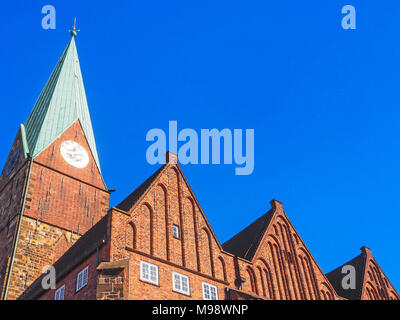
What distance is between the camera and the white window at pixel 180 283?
26531mm

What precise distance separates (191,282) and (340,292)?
17371 millimetres

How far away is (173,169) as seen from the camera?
32.1m

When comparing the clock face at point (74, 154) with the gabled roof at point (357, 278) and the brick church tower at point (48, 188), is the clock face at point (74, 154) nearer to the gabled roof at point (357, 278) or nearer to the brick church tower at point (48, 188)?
the brick church tower at point (48, 188)

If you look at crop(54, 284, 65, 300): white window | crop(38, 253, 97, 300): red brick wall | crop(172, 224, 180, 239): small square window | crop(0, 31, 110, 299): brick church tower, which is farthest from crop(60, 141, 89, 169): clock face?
crop(54, 284, 65, 300): white window

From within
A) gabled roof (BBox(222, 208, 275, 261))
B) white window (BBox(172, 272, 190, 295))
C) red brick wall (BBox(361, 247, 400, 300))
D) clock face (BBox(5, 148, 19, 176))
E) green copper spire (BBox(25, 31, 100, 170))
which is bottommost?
white window (BBox(172, 272, 190, 295))

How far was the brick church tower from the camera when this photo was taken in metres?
36.5

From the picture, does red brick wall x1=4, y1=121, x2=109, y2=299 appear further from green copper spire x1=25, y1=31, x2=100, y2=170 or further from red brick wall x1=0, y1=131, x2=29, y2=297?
green copper spire x1=25, y1=31, x2=100, y2=170

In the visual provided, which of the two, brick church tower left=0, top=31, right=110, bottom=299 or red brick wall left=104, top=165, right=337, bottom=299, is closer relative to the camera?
red brick wall left=104, top=165, right=337, bottom=299

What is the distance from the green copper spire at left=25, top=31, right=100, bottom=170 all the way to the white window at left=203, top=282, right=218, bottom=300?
20.6 meters

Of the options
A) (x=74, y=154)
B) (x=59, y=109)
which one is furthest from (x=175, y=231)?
(x=59, y=109)

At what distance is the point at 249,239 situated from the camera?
3619 centimetres

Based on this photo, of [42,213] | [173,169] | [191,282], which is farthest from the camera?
[42,213]

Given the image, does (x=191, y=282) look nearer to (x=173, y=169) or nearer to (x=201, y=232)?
(x=201, y=232)
